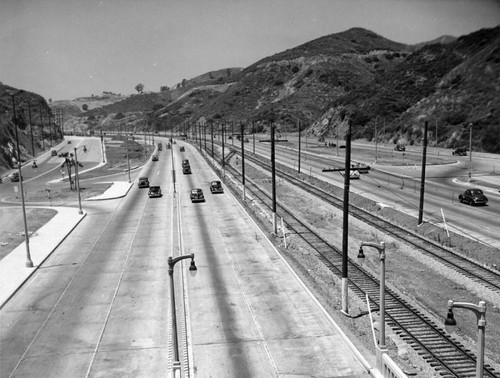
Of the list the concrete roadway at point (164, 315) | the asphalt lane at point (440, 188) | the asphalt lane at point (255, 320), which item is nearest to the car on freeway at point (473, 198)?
the asphalt lane at point (440, 188)

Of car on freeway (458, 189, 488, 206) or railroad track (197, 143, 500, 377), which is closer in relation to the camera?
railroad track (197, 143, 500, 377)

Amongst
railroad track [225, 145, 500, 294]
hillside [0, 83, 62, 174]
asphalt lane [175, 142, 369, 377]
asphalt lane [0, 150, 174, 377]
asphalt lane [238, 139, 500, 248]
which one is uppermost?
hillside [0, 83, 62, 174]

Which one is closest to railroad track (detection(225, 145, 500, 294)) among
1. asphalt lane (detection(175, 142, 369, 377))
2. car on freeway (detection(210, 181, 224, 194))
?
asphalt lane (detection(175, 142, 369, 377))

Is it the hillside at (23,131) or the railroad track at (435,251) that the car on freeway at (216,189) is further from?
the hillside at (23,131)

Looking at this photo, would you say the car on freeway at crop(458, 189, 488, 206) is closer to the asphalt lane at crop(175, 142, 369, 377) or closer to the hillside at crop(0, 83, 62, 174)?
the asphalt lane at crop(175, 142, 369, 377)

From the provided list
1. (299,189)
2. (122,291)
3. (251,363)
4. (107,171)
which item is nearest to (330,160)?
(299,189)

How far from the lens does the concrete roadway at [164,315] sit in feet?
63.7

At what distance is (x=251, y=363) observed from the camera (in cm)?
1912

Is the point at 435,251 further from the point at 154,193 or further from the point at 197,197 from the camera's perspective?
the point at 154,193

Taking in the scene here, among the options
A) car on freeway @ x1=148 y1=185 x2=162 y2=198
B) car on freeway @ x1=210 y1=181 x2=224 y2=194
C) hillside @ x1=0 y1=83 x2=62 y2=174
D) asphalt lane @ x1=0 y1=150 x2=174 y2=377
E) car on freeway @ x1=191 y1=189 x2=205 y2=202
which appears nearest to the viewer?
asphalt lane @ x1=0 y1=150 x2=174 y2=377

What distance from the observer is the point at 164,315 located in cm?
2459

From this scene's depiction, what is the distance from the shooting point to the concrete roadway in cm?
1942

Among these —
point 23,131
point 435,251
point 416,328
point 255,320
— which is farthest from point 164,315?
point 23,131

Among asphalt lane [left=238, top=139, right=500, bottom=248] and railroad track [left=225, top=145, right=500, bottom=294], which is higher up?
asphalt lane [left=238, top=139, right=500, bottom=248]
